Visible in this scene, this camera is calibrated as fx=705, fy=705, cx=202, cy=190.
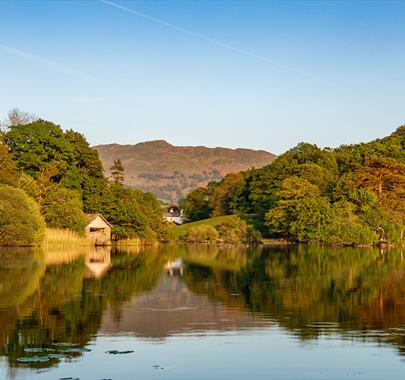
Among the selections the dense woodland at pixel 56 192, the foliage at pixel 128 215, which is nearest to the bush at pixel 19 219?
the dense woodland at pixel 56 192

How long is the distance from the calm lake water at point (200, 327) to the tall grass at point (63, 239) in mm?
31475

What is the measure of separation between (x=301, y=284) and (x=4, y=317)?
49.9 feet

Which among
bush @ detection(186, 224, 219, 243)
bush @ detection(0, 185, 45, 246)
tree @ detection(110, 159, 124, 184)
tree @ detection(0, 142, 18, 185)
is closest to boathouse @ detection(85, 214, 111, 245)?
tree @ detection(0, 142, 18, 185)

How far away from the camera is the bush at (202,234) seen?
94625 millimetres

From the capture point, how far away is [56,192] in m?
71.2

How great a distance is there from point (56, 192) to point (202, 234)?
28435mm

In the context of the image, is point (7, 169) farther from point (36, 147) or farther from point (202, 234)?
point (202, 234)

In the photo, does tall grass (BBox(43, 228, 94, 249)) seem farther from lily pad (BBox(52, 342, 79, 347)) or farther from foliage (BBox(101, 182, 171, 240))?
lily pad (BBox(52, 342, 79, 347))

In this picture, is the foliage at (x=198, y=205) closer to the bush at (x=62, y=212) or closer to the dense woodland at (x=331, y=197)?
the dense woodland at (x=331, y=197)

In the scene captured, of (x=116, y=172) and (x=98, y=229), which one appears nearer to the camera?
(x=98, y=229)

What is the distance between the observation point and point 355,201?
87.6m

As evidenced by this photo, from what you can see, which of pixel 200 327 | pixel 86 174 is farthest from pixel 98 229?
pixel 200 327

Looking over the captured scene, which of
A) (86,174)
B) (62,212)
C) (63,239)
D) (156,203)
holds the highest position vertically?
(86,174)

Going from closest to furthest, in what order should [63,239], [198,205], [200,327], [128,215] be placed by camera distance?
[200,327] < [63,239] < [128,215] < [198,205]
